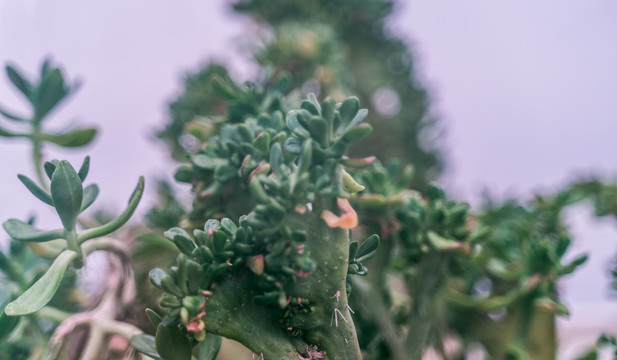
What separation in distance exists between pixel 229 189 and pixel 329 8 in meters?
0.70

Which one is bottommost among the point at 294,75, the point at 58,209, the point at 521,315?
the point at 58,209

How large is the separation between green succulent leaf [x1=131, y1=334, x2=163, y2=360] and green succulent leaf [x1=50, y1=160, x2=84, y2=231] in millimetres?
88

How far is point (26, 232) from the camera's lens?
0.31 m

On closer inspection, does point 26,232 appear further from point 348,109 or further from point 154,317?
point 348,109

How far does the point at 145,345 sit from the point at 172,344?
40 millimetres

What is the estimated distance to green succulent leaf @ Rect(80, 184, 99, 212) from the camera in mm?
309

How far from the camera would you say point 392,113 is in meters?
1.01

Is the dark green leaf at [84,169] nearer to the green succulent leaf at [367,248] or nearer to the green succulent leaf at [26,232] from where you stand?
the green succulent leaf at [26,232]

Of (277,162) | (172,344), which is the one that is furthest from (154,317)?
(277,162)

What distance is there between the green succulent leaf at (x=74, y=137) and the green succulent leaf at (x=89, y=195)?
0.13 meters

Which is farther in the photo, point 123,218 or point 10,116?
point 10,116

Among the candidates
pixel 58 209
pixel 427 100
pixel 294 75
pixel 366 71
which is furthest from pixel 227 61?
pixel 58 209

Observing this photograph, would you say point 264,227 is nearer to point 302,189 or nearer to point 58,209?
point 302,189

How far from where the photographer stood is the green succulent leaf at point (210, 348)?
0.93 ft
